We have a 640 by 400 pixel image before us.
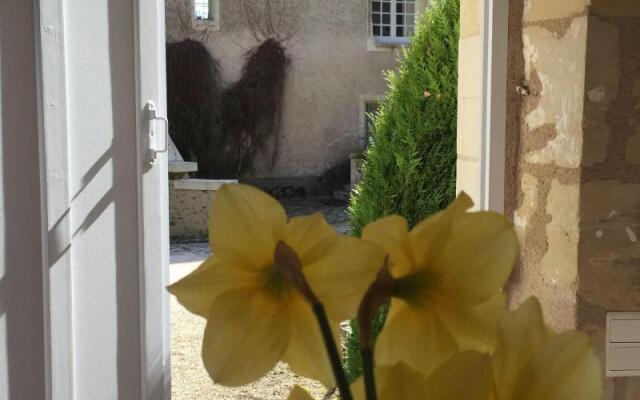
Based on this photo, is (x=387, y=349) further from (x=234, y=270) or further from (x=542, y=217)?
(x=542, y=217)

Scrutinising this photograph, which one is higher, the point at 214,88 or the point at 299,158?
the point at 214,88

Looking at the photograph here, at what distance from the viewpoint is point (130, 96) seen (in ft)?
6.25

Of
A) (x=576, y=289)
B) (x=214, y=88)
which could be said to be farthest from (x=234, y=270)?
(x=214, y=88)

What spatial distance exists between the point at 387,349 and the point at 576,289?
3.46ft

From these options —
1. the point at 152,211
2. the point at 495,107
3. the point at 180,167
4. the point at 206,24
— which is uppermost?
the point at 206,24

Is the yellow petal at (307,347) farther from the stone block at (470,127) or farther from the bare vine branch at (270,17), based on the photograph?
the bare vine branch at (270,17)

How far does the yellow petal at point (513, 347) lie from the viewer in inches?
14.8

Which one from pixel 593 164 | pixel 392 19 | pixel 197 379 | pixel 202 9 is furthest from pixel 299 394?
pixel 392 19

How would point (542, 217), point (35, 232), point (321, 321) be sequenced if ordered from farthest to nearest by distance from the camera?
1. point (35, 232)
2. point (542, 217)
3. point (321, 321)

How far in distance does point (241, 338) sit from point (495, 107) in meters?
1.28

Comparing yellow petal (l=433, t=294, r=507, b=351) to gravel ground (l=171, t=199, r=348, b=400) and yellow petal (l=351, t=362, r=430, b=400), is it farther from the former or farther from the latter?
gravel ground (l=171, t=199, r=348, b=400)

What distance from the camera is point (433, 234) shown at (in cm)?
39

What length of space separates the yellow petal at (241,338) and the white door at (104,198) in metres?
1.49

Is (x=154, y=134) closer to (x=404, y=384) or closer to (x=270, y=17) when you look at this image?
(x=404, y=384)
